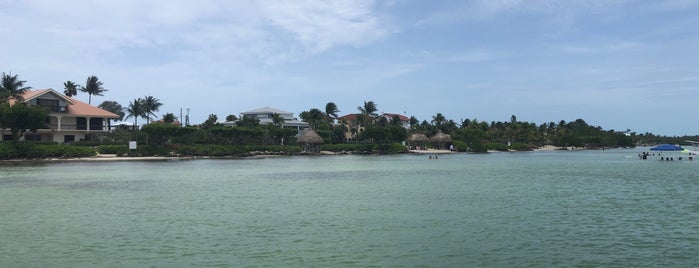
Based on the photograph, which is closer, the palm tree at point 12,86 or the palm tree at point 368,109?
the palm tree at point 12,86

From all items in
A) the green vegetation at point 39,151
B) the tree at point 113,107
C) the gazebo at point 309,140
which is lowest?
the green vegetation at point 39,151

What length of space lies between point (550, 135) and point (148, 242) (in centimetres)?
16427

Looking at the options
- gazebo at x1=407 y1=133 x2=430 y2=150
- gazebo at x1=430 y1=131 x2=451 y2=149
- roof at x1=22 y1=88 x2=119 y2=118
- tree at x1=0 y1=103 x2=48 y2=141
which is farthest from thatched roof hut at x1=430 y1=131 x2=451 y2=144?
tree at x1=0 y1=103 x2=48 y2=141

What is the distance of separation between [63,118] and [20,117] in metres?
15.6

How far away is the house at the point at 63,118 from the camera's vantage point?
71.6 meters

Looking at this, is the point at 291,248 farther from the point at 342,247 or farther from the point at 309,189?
the point at 309,189

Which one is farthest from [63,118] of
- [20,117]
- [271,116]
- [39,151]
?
[271,116]

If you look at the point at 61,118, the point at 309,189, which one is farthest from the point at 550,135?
the point at 309,189

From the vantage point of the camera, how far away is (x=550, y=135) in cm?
16538

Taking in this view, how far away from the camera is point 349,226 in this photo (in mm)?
19016

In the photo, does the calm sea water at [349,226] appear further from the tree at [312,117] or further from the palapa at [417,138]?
the tree at [312,117]

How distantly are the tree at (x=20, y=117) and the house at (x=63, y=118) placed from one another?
875 cm

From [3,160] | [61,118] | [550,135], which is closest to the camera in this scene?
[3,160]

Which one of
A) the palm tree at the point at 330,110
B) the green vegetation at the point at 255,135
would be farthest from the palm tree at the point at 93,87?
the palm tree at the point at 330,110
